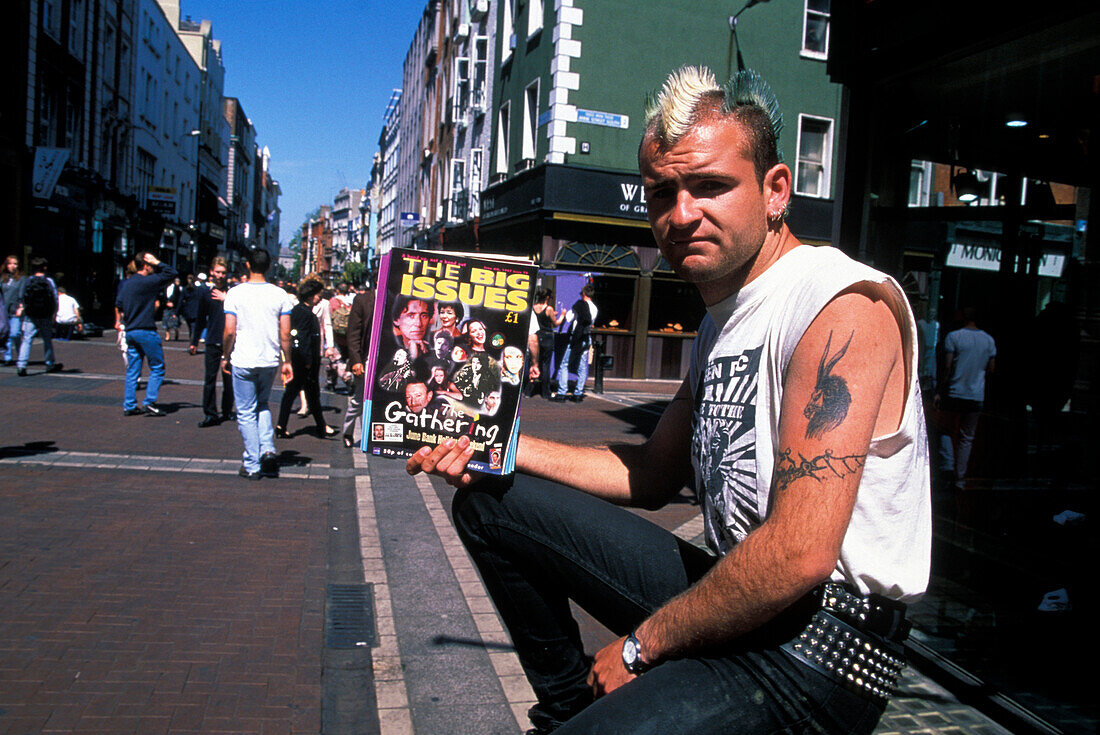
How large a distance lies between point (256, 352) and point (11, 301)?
365 inches

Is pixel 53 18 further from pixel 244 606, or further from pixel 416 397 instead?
pixel 416 397

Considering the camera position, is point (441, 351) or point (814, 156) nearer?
point (441, 351)

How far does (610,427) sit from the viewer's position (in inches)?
456

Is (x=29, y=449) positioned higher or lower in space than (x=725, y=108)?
lower

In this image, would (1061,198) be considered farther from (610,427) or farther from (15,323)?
(15,323)

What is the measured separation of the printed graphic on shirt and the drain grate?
2.70 meters

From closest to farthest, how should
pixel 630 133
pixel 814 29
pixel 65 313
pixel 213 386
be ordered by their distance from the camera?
pixel 213 386, pixel 65 313, pixel 630 133, pixel 814 29

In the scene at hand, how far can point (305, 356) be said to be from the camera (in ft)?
31.3

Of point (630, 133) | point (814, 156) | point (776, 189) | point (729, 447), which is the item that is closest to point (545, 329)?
point (630, 133)

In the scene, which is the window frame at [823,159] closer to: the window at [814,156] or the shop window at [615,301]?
the window at [814,156]

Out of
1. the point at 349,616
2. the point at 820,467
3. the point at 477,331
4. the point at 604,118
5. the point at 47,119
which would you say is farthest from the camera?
the point at 47,119

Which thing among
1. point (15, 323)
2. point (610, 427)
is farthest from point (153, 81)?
A: point (610, 427)

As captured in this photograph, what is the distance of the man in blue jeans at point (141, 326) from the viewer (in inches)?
399

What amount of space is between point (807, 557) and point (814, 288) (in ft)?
1.64
